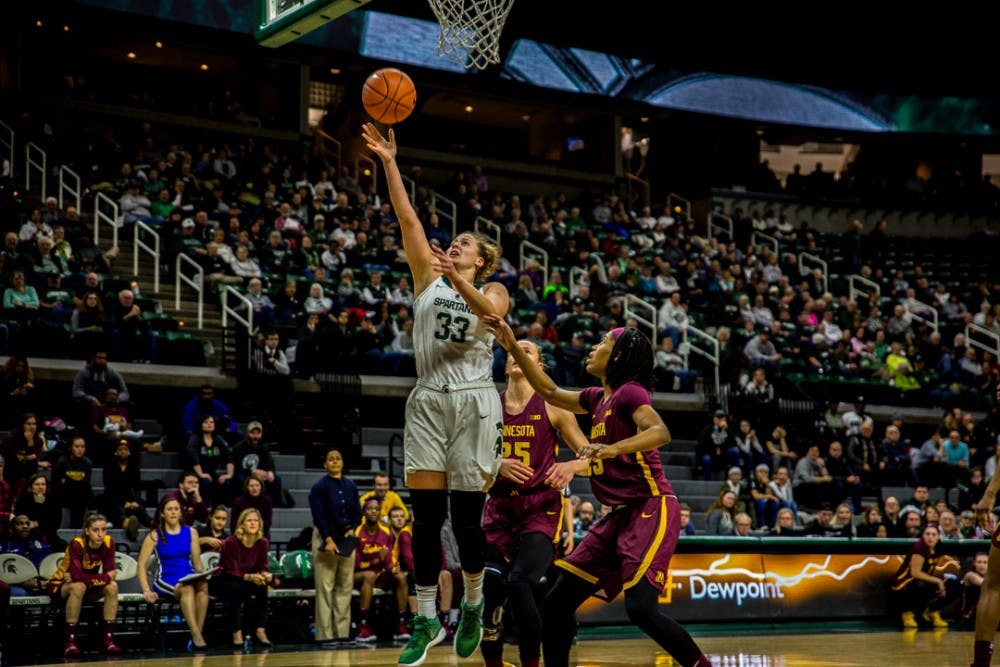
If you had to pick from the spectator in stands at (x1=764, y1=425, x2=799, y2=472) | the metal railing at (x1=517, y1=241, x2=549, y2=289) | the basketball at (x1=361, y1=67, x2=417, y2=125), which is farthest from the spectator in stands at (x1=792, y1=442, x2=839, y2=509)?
the basketball at (x1=361, y1=67, x2=417, y2=125)

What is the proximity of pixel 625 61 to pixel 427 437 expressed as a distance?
26564 millimetres

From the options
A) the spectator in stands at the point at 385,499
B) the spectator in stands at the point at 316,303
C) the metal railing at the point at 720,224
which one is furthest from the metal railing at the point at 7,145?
the metal railing at the point at 720,224

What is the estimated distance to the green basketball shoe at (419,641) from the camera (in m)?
6.31

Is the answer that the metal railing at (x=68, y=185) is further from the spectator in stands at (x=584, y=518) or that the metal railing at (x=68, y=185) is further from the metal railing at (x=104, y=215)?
the spectator in stands at (x=584, y=518)

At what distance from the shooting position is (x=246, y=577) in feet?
39.4

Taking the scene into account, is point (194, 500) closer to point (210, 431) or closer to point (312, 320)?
point (210, 431)

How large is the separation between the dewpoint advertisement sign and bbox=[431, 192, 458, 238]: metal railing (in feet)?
41.2

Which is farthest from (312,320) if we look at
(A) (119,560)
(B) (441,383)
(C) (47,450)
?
(B) (441,383)

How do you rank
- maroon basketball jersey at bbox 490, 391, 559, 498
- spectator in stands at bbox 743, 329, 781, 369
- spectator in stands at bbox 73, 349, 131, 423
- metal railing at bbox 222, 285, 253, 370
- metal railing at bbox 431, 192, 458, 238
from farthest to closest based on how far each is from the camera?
metal railing at bbox 431, 192, 458, 238 < spectator in stands at bbox 743, 329, 781, 369 < metal railing at bbox 222, 285, 253, 370 < spectator in stands at bbox 73, 349, 131, 423 < maroon basketball jersey at bbox 490, 391, 559, 498

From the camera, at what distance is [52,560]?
11609 mm

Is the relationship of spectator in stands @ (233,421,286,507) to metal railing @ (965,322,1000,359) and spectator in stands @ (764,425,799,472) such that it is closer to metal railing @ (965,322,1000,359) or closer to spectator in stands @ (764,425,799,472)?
spectator in stands @ (764,425,799,472)

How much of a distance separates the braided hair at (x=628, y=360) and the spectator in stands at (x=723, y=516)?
9.35 m

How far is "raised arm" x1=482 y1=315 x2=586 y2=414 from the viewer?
246 inches

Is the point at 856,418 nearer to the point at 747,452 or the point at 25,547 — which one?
the point at 747,452
